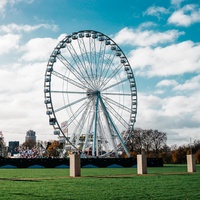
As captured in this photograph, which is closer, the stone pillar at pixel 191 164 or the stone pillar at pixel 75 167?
the stone pillar at pixel 75 167

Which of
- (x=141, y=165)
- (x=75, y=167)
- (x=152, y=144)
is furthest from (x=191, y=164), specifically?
(x=152, y=144)

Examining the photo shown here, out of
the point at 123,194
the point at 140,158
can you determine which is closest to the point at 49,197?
the point at 123,194

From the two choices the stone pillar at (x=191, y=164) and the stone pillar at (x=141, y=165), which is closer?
the stone pillar at (x=141, y=165)

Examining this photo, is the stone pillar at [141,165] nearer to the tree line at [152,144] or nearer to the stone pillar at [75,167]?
the stone pillar at [75,167]

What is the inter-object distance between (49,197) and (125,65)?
38690mm

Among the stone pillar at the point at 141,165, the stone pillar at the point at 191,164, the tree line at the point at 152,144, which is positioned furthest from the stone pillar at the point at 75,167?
the tree line at the point at 152,144

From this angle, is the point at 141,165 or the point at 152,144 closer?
the point at 141,165

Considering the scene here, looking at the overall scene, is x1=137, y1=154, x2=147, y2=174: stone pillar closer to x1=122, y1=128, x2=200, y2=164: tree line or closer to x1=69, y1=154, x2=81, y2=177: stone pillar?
x1=69, y1=154, x2=81, y2=177: stone pillar

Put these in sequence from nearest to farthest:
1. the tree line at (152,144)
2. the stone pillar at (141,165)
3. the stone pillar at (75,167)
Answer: the stone pillar at (75,167)
the stone pillar at (141,165)
the tree line at (152,144)

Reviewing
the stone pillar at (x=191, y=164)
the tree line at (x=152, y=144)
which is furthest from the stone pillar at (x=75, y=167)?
the tree line at (x=152, y=144)

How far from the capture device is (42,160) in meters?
42.9

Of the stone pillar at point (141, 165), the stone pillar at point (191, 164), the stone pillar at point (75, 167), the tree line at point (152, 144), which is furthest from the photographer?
the tree line at point (152, 144)

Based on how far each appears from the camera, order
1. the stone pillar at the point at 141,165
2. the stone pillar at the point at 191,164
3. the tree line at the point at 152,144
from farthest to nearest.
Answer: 1. the tree line at the point at 152,144
2. the stone pillar at the point at 191,164
3. the stone pillar at the point at 141,165

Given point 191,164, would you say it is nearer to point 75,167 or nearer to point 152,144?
point 75,167
